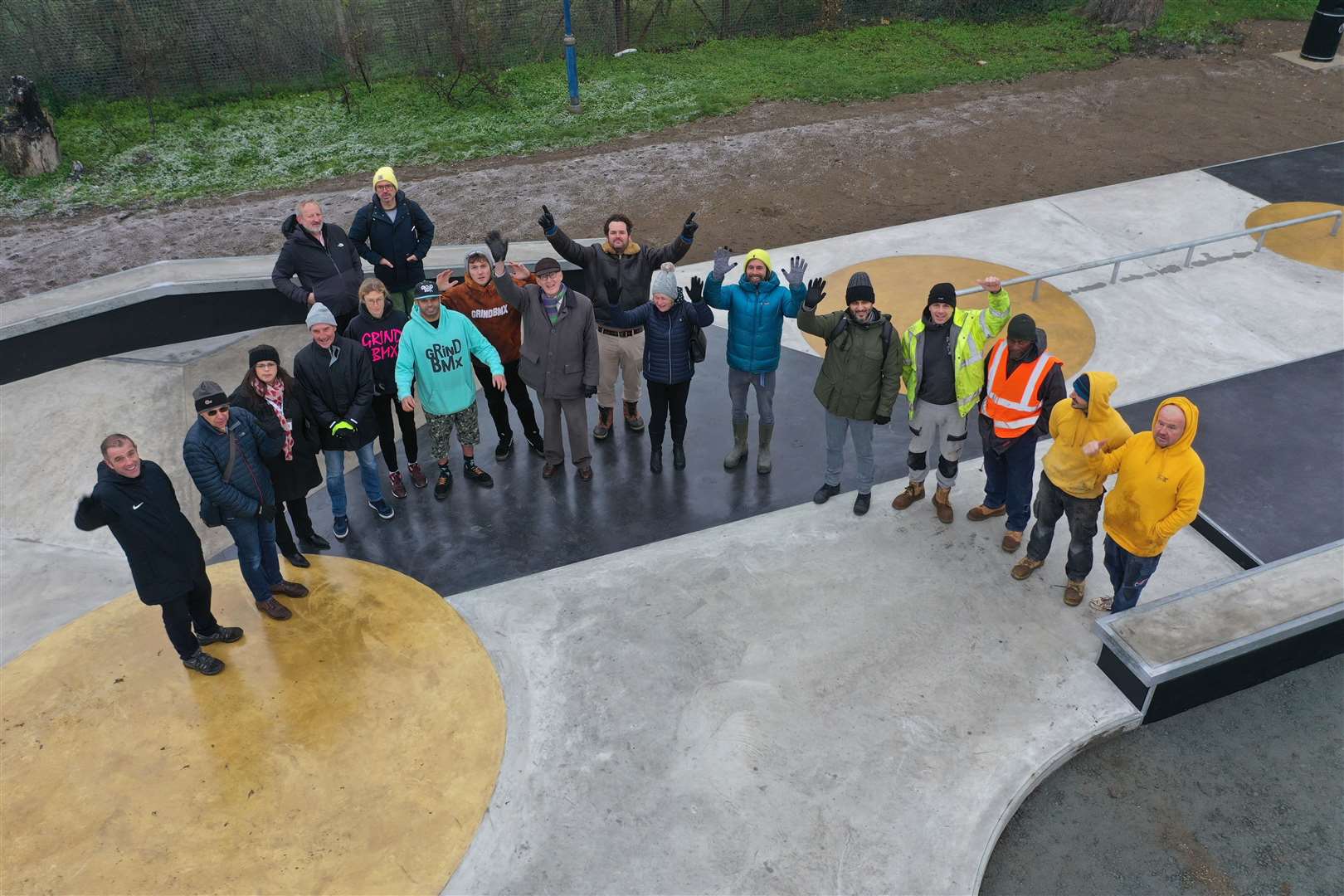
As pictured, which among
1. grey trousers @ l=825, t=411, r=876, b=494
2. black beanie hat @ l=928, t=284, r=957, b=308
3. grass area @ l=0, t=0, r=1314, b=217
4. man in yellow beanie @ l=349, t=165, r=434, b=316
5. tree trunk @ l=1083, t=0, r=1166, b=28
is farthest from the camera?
tree trunk @ l=1083, t=0, r=1166, b=28

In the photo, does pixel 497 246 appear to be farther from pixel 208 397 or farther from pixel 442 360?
pixel 208 397

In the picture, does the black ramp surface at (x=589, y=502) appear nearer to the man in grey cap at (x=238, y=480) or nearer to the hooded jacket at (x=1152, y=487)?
the man in grey cap at (x=238, y=480)

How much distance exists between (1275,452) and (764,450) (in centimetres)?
393

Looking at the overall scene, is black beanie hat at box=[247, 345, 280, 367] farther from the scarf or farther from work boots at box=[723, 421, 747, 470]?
work boots at box=[723, 421, 747, 470]

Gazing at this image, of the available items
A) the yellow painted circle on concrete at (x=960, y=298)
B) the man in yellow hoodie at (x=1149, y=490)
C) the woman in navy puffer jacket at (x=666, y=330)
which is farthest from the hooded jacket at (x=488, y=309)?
the man in yellow hoodie at (x=1149, y=490)

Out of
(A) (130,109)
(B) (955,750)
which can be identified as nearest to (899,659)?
(B) (955,750)

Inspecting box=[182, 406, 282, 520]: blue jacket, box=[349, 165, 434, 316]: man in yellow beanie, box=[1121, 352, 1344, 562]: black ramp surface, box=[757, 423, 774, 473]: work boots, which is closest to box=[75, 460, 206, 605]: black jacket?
box=[182, 406, 282, 520]: blue jacket

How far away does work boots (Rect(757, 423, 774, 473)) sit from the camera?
7285 mm

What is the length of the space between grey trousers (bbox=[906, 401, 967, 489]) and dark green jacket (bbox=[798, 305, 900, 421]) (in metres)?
0.27

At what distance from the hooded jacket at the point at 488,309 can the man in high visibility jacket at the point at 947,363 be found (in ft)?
9.23

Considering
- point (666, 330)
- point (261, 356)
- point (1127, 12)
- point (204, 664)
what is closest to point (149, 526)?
point (204, 664)

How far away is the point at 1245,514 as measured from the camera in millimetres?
6793

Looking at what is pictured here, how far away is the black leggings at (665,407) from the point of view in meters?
7.08

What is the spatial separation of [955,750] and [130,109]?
625 inches
